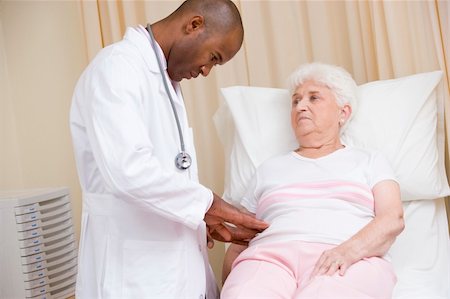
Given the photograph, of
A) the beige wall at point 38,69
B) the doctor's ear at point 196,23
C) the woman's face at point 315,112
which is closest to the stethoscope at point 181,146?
the doctor's ear at point 196,23

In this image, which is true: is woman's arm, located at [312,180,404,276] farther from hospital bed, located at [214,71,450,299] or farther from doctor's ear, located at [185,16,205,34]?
doctor's ear, located at [185,16,205,34]

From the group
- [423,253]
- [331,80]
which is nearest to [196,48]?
[331,80]

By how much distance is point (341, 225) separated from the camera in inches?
70.4

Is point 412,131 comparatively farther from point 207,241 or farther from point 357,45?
point 207,241

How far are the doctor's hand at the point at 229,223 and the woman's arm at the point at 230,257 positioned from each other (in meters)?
0.09

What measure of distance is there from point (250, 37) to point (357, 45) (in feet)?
1.40

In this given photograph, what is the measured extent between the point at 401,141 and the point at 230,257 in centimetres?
67

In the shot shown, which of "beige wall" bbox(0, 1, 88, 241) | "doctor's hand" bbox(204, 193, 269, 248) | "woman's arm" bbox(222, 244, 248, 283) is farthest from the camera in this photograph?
"beige wall" bbox(0, 1, 88, 241)

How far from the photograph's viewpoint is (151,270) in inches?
59.1

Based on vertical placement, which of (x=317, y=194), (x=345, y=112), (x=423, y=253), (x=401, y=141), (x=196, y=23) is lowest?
(x=423, y=253)

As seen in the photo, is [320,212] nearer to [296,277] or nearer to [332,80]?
[296,277]

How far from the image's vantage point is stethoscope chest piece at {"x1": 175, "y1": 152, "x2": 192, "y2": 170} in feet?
5.04

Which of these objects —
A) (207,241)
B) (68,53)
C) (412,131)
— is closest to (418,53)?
(412,131)

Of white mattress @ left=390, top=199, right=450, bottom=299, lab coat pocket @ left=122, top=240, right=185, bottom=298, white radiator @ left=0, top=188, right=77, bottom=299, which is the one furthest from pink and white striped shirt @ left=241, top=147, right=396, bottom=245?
white radiator @ left=0, top=188, right=77, bottom=299
